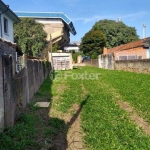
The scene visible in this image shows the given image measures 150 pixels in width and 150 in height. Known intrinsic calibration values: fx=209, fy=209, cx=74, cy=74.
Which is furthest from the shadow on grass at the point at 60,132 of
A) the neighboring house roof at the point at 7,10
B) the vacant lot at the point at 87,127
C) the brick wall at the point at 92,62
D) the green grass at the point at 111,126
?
the brick wall at the point at 92,62

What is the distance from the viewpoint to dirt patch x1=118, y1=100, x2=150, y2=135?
4.71m

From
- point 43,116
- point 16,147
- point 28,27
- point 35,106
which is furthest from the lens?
point 28,27

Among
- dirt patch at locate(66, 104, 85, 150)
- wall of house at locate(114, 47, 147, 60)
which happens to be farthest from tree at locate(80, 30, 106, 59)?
dirt patch at locate(66, 104, 85, 150)

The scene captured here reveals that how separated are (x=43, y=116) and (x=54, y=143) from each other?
1.94m

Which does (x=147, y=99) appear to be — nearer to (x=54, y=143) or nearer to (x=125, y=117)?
(x=125, y=117)

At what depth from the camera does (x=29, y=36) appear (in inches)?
1297

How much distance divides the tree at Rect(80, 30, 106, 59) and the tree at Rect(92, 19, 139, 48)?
4408 millimetres

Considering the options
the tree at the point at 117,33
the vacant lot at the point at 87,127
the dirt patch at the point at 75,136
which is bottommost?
the dirt patch at the point at 75,136

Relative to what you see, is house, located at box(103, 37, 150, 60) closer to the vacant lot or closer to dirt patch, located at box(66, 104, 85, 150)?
the vacant lot

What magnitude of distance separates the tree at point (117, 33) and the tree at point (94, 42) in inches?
Result: 174

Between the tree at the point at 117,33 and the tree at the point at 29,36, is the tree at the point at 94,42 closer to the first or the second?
the tree at the point at 117,33

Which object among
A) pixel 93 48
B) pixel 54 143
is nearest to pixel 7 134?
pixel 54 143

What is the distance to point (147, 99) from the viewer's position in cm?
718

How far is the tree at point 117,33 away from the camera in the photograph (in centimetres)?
4938
